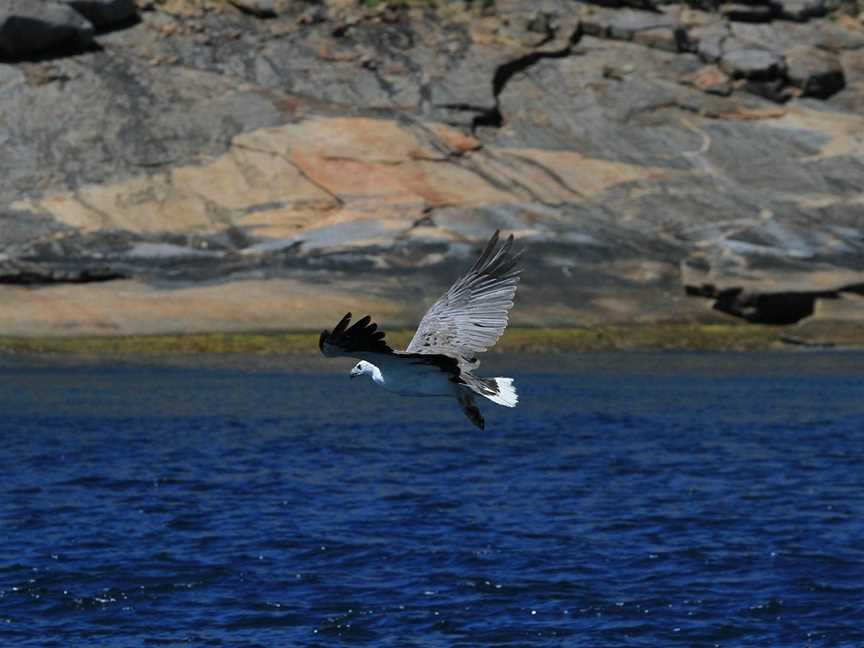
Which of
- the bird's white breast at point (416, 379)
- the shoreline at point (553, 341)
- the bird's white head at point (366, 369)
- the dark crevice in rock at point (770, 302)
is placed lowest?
the shoreline at point (553, 341)

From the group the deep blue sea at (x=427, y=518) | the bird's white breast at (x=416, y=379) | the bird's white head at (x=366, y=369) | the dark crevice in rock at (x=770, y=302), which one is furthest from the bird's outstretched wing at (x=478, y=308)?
the dark crevice in rock at (x=770, y=302)

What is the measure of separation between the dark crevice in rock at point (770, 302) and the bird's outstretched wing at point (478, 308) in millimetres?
32565

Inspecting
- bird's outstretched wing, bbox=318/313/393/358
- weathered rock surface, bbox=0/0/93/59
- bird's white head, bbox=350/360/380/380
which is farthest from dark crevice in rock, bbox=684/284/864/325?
bird's outstretched wing, bbox=318/313/393/358

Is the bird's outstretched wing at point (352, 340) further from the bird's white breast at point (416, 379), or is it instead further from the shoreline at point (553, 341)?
the shoreline at point (553, 341)

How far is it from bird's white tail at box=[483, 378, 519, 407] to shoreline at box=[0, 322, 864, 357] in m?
27.7

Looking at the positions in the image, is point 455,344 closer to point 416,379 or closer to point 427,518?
point 416,379

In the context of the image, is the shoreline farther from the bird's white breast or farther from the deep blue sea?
the bird's white breast

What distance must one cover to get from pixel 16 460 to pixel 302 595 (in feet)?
36.1

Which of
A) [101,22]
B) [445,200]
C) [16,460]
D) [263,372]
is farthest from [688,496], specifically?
[101,22]

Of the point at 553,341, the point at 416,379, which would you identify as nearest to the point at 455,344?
the point at 416,379

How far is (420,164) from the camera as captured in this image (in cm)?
5412

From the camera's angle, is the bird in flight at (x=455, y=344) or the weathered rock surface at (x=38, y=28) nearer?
the bird in flight at (x=455, y=344)

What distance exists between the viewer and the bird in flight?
13336 mm

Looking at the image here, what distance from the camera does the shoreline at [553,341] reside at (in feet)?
144
